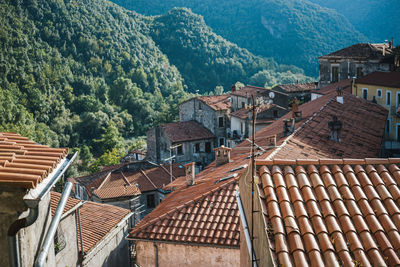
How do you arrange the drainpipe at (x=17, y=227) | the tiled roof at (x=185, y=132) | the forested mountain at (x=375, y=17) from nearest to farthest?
1. the drainpipe at (x=17, y=227)
2. the tiled roof at (x=185, y=132)
3. the forested mountain at (x=375, y=17)

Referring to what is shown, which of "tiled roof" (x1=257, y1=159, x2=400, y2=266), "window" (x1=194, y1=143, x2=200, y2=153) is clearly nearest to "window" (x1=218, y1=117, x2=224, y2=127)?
"window" (x1=194, y1=143, x2=200, y2=153)

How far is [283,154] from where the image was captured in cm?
1205

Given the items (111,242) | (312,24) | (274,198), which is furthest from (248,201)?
(312,24)

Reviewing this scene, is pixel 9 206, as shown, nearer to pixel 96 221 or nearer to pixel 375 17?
pixel 96 221

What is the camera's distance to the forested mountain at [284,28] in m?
112

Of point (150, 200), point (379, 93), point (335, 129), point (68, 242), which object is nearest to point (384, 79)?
point (379, 93)

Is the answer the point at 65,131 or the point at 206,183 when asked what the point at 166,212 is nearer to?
the point at 206,183

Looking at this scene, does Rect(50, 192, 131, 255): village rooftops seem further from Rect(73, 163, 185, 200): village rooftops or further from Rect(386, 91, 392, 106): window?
Rect(386, 91, 392, 106): window

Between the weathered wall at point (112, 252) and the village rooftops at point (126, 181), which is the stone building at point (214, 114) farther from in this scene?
the weathered wall at point (112, 252)

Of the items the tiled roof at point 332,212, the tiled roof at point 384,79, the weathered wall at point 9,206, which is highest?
the tiled roof at point 384,79

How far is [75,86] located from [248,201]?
84754 millimetres

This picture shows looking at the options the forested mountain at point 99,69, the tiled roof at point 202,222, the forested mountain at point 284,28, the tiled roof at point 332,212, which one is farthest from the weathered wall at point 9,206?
the forested mountain at point 284,28

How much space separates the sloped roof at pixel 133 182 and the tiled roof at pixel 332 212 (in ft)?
76.3

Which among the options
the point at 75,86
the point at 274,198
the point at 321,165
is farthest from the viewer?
the point at 75,86
